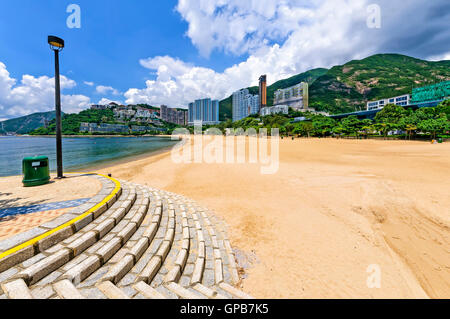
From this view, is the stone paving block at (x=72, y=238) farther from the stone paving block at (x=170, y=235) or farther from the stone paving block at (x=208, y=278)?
the stone paving block at (x=208, y=278)

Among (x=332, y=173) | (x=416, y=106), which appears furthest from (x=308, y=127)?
(x=332, y=173)

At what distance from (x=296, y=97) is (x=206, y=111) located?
8791 cm

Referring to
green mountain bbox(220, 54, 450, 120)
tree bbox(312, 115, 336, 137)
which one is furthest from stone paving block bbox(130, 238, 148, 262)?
green mountain bbox(220, 54, 450, 120)

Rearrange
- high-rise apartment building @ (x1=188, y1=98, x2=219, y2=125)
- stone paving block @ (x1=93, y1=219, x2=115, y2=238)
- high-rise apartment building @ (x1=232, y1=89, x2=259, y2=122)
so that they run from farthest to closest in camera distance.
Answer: high-rise apartment building @ (x1=188, y1=98, x2=219, y2=125)
high-rise apartment building @ (x1=232, y1=89, x2=259, y2=122)
stone paving block @ (x1=93, y1=219, x2=115, y2=238)

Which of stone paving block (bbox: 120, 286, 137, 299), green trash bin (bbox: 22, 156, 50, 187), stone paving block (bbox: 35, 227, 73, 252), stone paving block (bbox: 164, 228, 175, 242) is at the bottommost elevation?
stone paving block (bbox: 120, 286, 137, 299)

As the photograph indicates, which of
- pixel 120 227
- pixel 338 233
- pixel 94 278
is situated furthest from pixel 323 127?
pixel 94 278

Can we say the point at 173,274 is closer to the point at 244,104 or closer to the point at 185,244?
the point at 185,244

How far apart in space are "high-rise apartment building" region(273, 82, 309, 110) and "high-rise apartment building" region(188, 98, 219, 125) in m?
63.2

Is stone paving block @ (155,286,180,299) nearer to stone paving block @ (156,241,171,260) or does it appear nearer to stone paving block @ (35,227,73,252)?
stone paving block @ (156,241,171,260)

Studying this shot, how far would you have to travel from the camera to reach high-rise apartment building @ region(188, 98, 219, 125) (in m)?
176

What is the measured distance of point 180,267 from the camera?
3.34m

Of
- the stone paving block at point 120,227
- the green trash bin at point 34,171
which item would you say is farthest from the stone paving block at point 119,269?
the green trash bin at point 34,171
